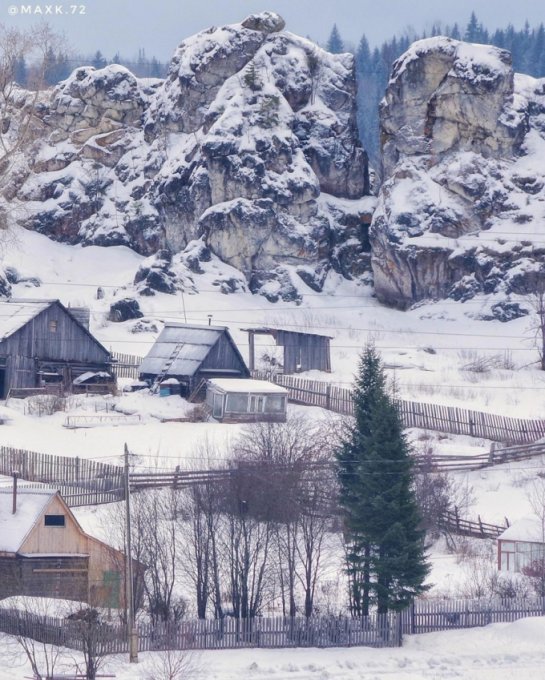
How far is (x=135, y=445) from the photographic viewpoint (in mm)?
39219

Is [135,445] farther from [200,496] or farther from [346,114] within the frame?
[346,114]

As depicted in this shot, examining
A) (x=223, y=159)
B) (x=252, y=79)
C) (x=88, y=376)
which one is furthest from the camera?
(x=252, y=79)

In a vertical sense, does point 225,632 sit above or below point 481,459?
below

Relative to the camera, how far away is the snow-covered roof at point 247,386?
150ft

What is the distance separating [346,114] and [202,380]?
3472cm

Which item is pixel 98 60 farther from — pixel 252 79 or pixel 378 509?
pixel 378 509

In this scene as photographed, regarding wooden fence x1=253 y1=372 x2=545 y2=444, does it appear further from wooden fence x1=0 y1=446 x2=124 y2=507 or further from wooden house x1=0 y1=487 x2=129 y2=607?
wooden house x1=0 y1=487 x2=129 y2=607

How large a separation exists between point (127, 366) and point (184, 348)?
14.5ft

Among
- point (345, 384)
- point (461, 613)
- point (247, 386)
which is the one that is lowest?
point (461, 613)

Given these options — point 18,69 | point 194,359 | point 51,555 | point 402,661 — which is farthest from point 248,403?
point 18,69

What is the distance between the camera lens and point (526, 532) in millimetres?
32281

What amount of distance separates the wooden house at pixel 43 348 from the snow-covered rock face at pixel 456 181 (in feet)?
82.0

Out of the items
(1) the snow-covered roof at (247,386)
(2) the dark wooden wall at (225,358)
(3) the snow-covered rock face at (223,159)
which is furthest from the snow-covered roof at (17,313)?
(3) the snow-covered rock face at (223,159)

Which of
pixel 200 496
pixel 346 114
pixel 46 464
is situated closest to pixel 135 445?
pixel 46 464
